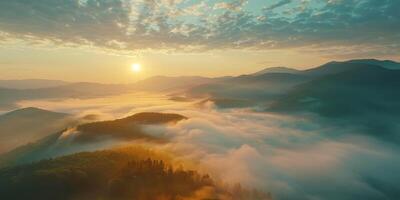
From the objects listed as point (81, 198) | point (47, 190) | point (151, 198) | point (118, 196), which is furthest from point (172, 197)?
point (47, 190)

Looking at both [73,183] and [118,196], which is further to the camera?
[73,183]

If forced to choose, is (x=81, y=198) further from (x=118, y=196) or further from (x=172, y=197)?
(x=172, y=197)

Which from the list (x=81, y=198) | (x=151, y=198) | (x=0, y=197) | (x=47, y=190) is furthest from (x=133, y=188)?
(x=0, y=197)

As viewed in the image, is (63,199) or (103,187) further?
(103,187)

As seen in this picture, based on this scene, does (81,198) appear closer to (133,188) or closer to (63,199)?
(63,199)

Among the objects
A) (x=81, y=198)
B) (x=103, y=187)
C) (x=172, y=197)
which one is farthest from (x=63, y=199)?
(x=172, y=197)

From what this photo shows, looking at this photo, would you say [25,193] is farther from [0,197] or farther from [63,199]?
[63,199]

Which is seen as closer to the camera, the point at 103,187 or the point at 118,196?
the point at 118,196
